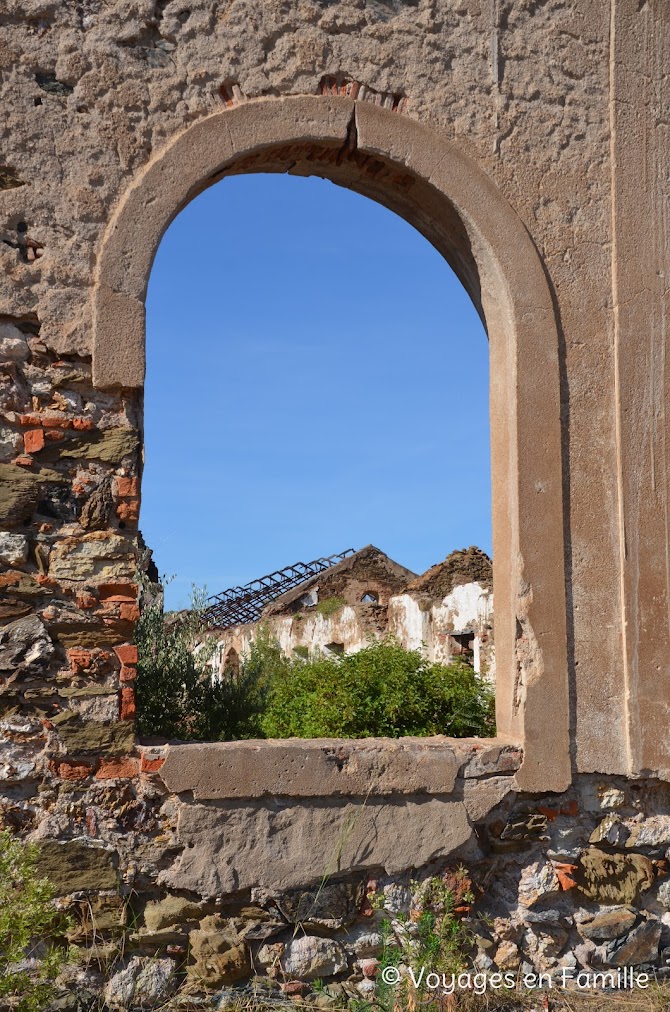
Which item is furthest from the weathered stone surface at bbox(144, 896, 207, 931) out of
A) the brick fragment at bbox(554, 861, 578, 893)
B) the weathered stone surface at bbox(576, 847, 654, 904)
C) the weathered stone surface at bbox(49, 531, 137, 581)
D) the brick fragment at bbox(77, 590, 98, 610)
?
the weathered stone surface at bbox(576, 847, 654, 904)

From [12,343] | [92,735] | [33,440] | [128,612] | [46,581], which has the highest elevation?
[12,343]

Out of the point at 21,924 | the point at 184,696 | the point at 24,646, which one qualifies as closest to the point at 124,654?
the point at 24,646

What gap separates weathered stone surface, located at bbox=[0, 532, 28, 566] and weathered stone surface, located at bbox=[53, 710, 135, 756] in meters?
0.63

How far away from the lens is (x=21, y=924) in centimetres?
311

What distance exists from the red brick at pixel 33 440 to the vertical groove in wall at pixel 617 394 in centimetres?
273

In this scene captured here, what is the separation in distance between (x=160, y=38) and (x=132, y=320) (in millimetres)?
1316

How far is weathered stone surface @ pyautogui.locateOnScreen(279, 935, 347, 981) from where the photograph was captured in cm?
393

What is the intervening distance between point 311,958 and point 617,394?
2.97m

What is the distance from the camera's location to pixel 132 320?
409 cm

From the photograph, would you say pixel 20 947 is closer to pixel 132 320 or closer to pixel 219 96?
pixel 132 320

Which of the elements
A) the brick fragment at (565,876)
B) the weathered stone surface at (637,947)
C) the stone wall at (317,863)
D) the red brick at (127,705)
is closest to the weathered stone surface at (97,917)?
the stone wall at (317,863)

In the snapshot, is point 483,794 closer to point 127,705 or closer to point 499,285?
point 127,705

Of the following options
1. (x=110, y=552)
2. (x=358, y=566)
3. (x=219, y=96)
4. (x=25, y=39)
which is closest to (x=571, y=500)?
(x=110, y=552)

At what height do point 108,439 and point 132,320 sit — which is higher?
point 132,320
